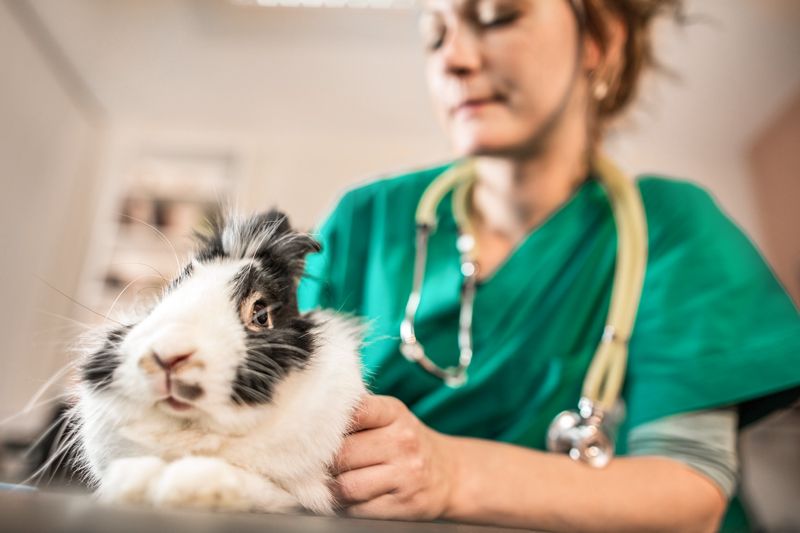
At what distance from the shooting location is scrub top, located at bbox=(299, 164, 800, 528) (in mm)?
607

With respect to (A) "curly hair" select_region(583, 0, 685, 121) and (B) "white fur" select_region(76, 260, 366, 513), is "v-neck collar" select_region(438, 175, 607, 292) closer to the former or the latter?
(A) "curly hair" select_region(583, 0, 685, 121)

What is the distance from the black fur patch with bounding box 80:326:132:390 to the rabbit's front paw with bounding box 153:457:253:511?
0.07 metres

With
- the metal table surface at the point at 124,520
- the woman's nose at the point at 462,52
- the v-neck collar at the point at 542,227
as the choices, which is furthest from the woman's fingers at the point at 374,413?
the woman's nose at the point at 462,52

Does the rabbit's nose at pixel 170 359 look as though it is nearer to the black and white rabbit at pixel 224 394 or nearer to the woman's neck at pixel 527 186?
the black and white rabbit at pixel 224 394

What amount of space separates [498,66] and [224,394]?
1.85ft

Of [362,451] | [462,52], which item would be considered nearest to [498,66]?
[462,52]

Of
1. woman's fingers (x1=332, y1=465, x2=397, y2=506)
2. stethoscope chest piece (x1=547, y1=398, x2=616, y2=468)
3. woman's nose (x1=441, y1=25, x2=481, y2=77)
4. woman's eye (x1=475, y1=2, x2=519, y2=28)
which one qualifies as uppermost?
woman's eye (x1=475, y1=2, x2=519, y2=28)

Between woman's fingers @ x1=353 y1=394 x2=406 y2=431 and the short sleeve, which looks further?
the short sleeve

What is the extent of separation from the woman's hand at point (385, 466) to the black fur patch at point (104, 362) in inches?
5.8

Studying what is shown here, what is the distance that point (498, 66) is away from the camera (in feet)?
2.25

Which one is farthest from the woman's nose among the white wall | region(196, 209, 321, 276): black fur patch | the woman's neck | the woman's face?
the white wall

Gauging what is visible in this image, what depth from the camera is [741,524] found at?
26.3 inches

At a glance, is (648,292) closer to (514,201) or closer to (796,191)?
(514,201)

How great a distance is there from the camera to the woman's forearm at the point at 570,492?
482 millimetres
